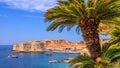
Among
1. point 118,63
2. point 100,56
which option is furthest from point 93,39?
point 118,63

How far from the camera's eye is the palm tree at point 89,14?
1433 centimetres

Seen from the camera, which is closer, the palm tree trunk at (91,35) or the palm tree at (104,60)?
the palm tree at (104,60)

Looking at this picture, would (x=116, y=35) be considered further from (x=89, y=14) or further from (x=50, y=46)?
(x=50, y=46)

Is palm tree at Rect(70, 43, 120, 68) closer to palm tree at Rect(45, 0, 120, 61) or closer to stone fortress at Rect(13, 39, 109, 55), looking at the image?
palm tree at Rect(45, 0, 120, 61)

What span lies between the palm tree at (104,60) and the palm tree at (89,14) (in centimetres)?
37

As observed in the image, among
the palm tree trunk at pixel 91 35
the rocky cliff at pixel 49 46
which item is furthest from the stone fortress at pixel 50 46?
the palm tree trunk at pixel 91 35

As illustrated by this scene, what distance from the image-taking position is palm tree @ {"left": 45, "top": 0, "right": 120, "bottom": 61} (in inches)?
564

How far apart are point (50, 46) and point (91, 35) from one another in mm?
174248

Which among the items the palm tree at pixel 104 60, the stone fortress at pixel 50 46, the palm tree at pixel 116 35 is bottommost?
the stone fortress at pixel 50 46

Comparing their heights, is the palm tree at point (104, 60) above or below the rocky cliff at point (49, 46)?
above

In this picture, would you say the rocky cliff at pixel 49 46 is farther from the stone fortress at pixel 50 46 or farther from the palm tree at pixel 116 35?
the palm tree at pixel 116 35

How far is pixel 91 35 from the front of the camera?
48.1ft

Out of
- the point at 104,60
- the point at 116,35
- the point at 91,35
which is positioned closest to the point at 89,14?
the point at 91,35

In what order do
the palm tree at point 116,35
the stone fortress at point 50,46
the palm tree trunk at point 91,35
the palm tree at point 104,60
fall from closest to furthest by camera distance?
the palm tree at point 104,60 → the palm tree trunk at point 91,35 → the palm tree at point 116,35 → the stone fortress at point 50,46
